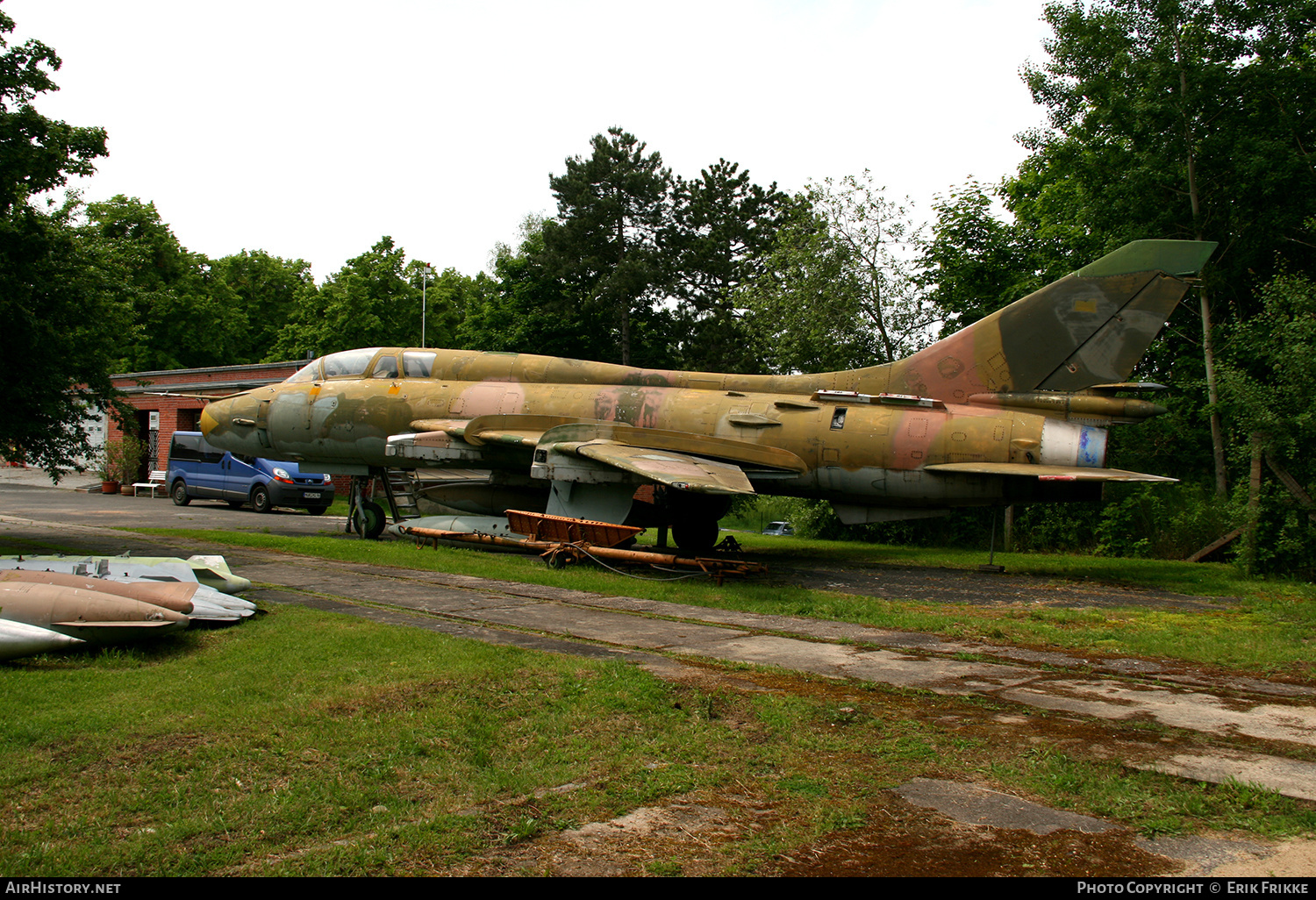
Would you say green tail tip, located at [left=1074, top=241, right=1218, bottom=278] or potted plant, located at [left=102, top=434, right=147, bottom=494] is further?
potted plant, located at [left=102, top=434, right=147, bottom=494]

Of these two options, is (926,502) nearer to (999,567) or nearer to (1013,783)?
(999,567)

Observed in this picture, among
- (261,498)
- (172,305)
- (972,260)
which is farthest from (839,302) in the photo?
(172,305)

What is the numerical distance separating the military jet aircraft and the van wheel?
9.66 meters

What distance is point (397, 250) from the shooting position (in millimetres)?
52594

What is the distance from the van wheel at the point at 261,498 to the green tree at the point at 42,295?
12.7 m

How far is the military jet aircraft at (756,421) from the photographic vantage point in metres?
13.8

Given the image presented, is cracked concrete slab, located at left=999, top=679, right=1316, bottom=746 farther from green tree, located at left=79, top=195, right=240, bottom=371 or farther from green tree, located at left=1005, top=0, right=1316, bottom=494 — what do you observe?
green tree, located at left=79, top=195, right=240, bottom=371

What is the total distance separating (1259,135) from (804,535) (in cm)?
1382

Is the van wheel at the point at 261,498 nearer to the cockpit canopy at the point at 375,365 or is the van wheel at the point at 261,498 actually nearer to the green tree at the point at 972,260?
the cockpit canopy at the point at 375,365

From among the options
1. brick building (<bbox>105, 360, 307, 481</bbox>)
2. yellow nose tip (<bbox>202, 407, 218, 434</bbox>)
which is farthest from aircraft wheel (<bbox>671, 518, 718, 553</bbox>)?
brick building (<bbox>105, 360, 307, 481</bbox>)

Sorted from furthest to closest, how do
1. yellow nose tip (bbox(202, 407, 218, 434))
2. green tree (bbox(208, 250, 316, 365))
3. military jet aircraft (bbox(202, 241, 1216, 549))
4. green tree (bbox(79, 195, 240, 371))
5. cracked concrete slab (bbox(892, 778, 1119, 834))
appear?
green tree (bbox(208, 250, 316, 365)) → green tree (bbox(79, 195, 240, 371)) → yellow nose tip (bbox(202, 407, 218, 434)) → military jet aircraft (bbox(202, 241, 1216, 549)) → cracked concrete slab (bbox(892, 778, 1119, 834))

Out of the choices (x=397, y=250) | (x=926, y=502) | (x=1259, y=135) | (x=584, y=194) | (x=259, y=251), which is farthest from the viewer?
(x=259, y=251)

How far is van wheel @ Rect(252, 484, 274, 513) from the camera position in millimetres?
27609
